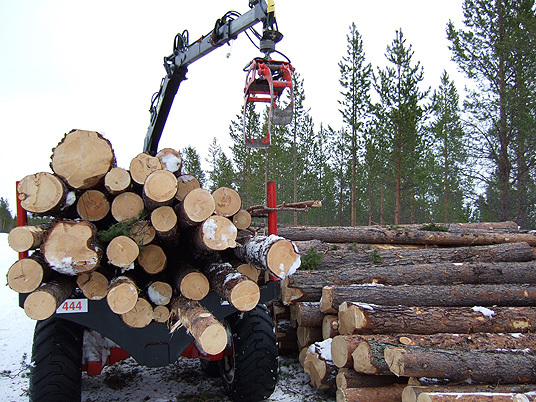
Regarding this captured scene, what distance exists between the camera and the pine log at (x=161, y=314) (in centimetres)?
383

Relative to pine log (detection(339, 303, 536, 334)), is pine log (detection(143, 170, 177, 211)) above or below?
above

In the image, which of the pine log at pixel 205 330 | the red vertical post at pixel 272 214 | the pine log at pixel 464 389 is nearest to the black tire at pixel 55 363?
the pine log at pixel 205 330

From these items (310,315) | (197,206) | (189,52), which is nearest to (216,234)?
(197,206)

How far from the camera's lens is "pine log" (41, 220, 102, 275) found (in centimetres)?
333

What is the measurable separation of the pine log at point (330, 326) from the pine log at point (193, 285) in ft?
6.50

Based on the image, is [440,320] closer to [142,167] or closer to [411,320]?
[411,320]

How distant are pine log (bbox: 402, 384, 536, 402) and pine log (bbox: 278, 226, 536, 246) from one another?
4053 mm

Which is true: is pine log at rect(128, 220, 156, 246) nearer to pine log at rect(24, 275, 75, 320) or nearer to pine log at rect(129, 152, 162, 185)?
Answer: pine log at rect(129, 152, 162, 185)

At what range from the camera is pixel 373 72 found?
2391 cm

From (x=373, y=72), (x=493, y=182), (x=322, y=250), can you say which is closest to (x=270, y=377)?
(x=322, y=250)

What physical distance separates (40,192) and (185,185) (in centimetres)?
126

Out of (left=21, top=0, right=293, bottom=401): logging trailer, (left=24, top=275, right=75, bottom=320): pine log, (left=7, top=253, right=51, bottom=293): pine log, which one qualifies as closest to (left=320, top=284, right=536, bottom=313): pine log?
(left=21, top=0, right=293, bottom=401): logging trailer

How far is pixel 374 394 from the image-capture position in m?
4.15

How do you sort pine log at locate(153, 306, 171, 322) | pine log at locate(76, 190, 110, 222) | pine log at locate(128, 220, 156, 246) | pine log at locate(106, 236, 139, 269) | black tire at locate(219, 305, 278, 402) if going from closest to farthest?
pine log at locate(106, 236, 139, 269)
pine log at locate(128, 220, 156, 246)
pine log at locate(153, 306, 171, 322)
pine log at locate(76, 190, 110, 222)
black tire at locate(219, 305, 278, 402)
